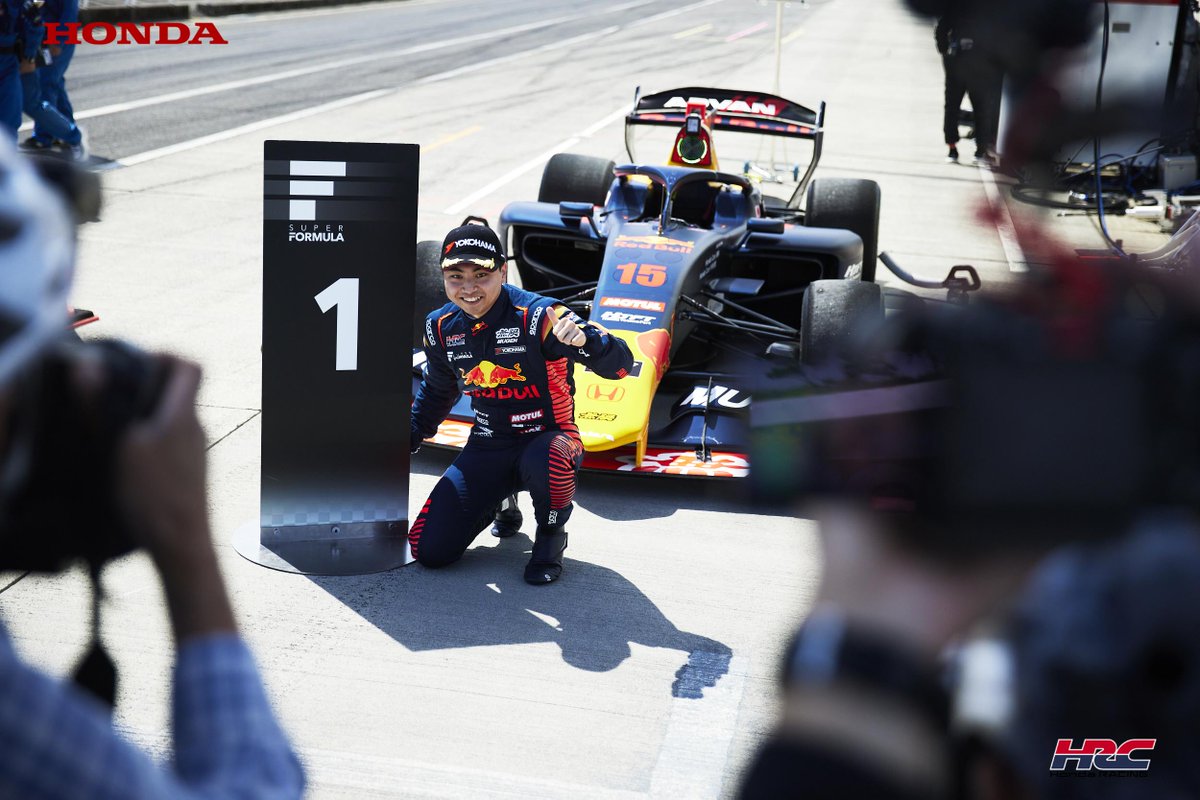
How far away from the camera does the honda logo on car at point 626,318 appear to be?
637 centimetres

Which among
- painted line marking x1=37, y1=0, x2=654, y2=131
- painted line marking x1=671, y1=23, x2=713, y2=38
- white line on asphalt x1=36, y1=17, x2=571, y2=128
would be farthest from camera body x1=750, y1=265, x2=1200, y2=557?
painted line marking x1=671, y1=23, x2=713, y2=38

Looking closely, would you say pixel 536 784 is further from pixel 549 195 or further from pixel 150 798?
pixel 549 195

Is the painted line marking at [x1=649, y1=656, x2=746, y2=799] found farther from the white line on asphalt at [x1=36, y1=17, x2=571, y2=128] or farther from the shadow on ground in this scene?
the white line on asphalt at [x1=36, y1=17, x2=571, y2=128]

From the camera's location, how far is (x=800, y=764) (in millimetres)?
1051

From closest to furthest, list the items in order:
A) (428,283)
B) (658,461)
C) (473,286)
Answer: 1. (473,286)
2. (658,461)
3. (428,283)

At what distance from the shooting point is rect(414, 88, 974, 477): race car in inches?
238

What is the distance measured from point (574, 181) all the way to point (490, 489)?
14.2 feet

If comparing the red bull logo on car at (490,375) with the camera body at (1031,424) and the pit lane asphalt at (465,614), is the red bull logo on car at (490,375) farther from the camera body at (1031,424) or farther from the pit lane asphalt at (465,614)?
the camera body at (1031,424)

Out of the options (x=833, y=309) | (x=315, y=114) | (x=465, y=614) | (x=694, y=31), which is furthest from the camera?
(x=694, y=31)

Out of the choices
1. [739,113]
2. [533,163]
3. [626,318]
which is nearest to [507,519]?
[626,318]

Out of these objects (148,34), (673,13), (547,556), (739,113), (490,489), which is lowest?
(547,556)

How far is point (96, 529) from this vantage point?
121 centimetres

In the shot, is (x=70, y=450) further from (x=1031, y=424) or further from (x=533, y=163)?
(x=533, y=163)

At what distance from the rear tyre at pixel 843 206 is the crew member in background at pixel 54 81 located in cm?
722
